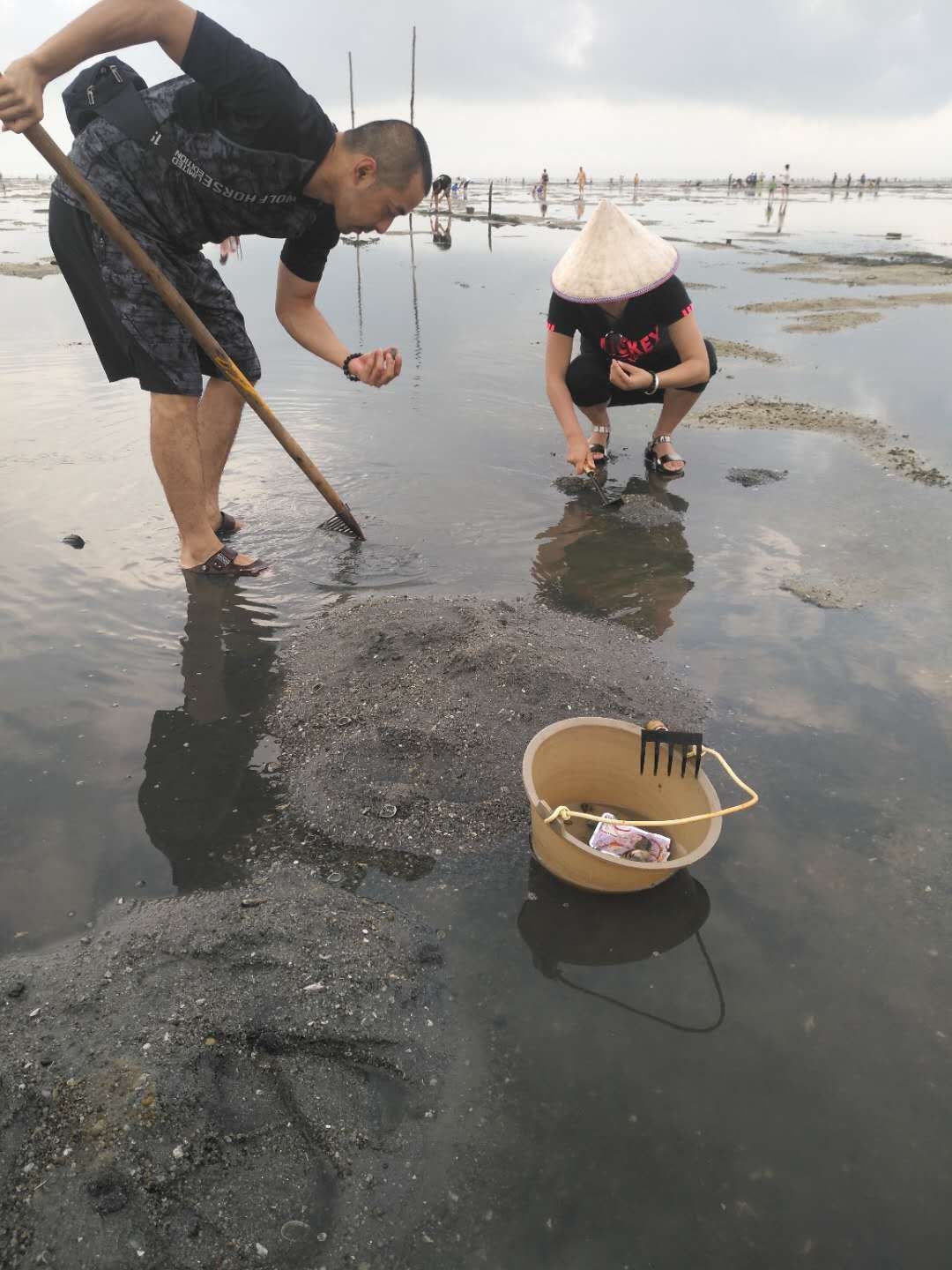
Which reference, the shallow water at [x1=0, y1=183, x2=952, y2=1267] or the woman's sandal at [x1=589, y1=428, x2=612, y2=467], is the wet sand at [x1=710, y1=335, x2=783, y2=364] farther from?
the woman's sandal at [x1=589, y1=428, x2=612, y2=467]

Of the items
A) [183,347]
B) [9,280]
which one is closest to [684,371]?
[183,347]

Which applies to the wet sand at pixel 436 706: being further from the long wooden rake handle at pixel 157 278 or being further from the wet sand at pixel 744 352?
the wet sand at pixel 744 352

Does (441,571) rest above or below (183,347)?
below

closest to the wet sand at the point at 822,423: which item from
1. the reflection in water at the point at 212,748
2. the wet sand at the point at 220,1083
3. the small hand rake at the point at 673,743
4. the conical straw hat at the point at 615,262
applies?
the conical straw hat at the point at 615,262

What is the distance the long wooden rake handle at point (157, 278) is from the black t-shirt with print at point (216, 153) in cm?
16

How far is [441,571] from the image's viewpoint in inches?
155

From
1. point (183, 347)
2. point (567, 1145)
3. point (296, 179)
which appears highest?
point (296, 179)

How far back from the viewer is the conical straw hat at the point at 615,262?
167 inches

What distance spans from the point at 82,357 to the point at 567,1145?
8.49 metres

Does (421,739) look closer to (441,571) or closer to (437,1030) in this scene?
(437,1030)

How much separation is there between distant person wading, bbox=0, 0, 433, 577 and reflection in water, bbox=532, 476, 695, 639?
1317 millimetres

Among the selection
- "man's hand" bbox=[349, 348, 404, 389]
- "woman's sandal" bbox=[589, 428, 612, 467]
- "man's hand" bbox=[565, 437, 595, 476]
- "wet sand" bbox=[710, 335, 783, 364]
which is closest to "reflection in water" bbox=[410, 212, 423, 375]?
"woman's sandal" bbox=[589, 428, 612, 467]

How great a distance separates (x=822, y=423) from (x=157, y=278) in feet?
17.0

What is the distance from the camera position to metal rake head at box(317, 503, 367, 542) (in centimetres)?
411
